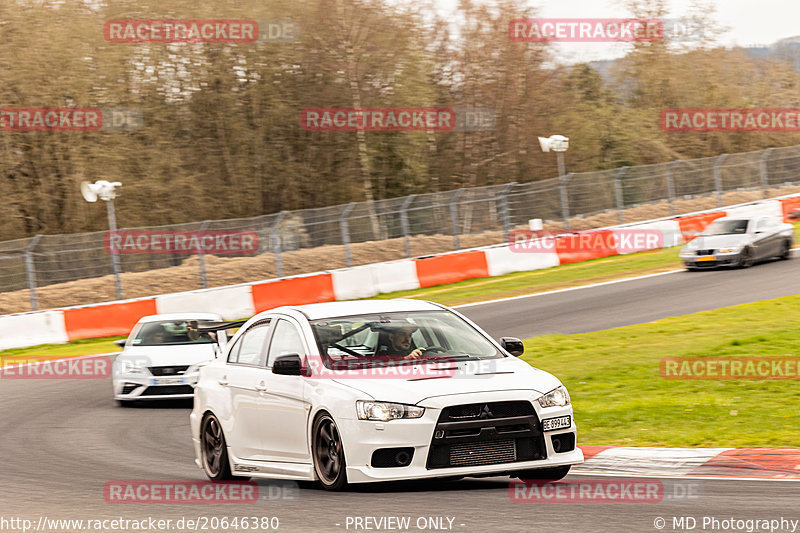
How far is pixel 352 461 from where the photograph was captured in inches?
302

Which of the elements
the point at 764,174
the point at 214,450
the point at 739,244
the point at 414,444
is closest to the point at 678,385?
the point at 214,450

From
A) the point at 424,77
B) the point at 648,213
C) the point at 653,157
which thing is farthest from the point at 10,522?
the point at 653,157

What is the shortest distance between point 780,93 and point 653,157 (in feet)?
32.0

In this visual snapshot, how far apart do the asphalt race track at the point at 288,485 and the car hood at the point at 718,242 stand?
3639mm

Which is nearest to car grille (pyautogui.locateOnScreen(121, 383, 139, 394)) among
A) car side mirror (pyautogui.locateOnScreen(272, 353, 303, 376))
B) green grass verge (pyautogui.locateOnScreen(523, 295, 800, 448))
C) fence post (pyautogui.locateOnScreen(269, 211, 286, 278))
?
green grass verge (pyautogui.locateOnScreen(523, 295, 800, 448))

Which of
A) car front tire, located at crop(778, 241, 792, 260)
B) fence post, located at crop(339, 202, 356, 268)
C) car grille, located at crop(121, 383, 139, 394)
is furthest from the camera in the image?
fence post, located at crop(339, 202, 356, 268)

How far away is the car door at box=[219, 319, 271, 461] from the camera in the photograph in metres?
8.89

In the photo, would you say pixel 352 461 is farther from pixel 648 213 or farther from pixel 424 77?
pixel 424 77

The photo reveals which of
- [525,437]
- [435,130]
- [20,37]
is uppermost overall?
[20,37]

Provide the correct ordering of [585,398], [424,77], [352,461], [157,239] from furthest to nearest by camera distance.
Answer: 1. [424,77]
2. [157,239]
3. [585,398]
4. [352,461]

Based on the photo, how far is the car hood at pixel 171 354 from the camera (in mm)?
16391

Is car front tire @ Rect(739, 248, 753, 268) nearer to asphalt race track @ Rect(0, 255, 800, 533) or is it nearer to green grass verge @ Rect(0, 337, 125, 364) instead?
asphalt race track @ Rect(0, 255, 800, 533)

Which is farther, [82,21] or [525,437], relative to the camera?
[82,21]

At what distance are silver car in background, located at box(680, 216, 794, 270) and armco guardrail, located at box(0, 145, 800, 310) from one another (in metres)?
5.85
